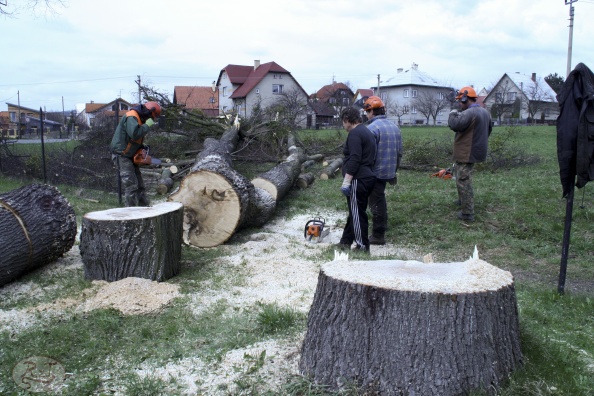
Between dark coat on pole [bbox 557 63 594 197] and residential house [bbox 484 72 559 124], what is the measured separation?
4529cm

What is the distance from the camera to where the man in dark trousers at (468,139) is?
7.34 m

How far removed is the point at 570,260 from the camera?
6031mm

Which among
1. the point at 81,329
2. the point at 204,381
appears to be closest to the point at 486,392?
the point at 204,381

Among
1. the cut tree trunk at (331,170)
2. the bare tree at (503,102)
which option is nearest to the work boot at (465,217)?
the cut tree trunk at (331,170)

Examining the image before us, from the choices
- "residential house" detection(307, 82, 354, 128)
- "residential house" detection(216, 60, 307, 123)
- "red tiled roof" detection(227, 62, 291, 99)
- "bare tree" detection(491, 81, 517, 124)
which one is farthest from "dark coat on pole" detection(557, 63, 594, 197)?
"red tiled roof" detection(227, 62, 291, 99)

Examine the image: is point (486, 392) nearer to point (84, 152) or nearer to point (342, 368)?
point (342, 368)

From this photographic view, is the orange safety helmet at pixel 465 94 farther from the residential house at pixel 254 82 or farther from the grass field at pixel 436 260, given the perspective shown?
the residential house at pixel 254 82

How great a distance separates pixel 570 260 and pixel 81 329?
5568 mm

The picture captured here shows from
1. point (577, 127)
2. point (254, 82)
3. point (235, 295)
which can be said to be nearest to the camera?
point (577, 127)

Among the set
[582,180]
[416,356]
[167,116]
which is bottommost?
[416,356]

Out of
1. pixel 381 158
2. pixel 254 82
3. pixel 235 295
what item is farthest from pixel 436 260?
pixel 254 82

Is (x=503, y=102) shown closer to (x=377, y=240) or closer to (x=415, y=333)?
(x=377, y=240)

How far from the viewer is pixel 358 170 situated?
19.0 feet

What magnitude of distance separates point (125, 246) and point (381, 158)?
3.51m
